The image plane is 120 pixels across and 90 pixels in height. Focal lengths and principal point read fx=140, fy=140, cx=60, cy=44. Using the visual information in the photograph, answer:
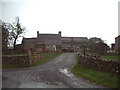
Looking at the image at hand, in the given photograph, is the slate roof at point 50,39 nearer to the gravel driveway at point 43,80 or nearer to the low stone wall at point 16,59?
the low stone wall at point 16,59

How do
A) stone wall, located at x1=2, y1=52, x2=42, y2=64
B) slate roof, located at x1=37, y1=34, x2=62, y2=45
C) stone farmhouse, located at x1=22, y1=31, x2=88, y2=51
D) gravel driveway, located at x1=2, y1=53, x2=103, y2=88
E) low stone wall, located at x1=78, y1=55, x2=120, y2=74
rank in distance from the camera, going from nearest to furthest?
1. gravel driveway, located at x1=2, y1=53, x2=103, y2=88
2. low stone wall, located at x1=78, y1=55, x2=120, y2=74
3. stone wall, located at x1=2, y1=52, x2=42, y2=64
4. stone farmhouse, located at x1=22, y1=31, x2=88, y2=51
5. slate roof, located at x1=37, y1=34, x2=62, y2=45

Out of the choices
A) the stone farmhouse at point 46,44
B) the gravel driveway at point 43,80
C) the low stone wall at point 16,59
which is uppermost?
the stone farmhouse at point 46,44

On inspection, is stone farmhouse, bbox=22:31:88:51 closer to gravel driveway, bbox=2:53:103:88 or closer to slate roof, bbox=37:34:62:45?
slate roof, bbox=37:34:62:45

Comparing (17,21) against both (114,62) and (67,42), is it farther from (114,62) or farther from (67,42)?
(114,62)

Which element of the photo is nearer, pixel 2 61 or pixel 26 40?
pixel 2 61

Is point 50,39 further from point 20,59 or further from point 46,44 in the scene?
point 20,59

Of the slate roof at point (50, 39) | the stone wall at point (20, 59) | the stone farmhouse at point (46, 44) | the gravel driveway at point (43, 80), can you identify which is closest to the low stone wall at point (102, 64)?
the gravel driveway at point (43, 80)

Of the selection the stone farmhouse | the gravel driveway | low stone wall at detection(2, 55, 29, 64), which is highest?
the stone farmhouse

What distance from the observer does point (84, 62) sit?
17906 millimetres

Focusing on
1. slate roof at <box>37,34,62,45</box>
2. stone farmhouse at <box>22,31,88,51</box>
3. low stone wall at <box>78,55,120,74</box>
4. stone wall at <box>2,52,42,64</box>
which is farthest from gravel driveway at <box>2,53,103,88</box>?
slate roof at <box>37,34,62,45</box>

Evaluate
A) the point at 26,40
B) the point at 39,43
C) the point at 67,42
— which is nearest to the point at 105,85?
the point at 39,43

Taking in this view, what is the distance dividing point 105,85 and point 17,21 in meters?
44.8

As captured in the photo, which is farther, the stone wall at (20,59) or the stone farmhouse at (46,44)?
the stone farmhouse at (46,44)

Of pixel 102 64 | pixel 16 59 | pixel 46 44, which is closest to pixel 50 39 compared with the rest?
pixel 46 44
